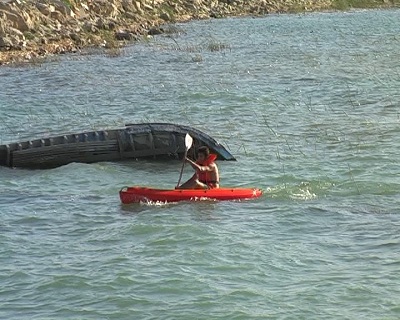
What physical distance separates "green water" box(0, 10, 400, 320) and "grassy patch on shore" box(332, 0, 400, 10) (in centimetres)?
3093

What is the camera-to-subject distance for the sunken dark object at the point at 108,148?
19828 mm

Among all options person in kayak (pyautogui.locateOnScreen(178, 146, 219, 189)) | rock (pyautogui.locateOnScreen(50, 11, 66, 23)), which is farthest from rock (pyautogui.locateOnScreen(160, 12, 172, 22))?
person in kayak (pyautogui.locateOnScreen(178, 146, 219, 189))

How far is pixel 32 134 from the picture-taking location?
A: 22984 millimetres

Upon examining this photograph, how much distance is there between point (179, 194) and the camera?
16.4 m

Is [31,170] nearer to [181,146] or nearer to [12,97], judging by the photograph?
[181,146]

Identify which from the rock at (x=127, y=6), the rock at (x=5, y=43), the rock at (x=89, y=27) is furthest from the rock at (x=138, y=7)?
the rock at (x=5, y=43)

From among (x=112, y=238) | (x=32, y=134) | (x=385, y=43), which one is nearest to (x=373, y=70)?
(x=385, y=43)

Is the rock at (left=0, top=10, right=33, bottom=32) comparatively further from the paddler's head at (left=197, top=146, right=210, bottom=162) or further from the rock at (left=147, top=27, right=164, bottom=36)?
the paddler's head at (left=197, top=146, right=210, bottom=162)

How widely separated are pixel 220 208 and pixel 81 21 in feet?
93.3

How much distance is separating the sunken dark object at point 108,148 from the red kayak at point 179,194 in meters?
3.20

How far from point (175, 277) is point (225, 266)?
810mm

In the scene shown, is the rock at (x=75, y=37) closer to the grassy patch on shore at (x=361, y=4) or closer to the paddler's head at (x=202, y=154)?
the paddler's head at (x=202, y=154)

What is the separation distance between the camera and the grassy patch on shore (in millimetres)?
63969

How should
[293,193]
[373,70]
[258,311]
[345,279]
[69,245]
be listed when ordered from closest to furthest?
[258,311]
[345,279]
[69,245]
[293,193]
[373,70]
